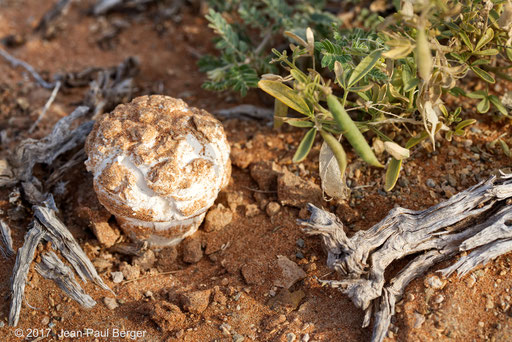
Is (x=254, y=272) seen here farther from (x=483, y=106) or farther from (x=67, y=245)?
(x=483, y=106)

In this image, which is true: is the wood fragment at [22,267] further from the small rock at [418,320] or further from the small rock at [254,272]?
the small rock at [418,320]

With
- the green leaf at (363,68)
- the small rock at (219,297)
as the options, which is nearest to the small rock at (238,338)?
the small rock at (219,297)

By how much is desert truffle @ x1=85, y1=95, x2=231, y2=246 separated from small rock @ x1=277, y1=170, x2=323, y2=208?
14.7 inches

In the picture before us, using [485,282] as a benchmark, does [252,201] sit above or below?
below

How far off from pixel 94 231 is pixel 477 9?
7.73 feet

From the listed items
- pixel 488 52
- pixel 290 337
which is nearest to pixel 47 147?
pixel 290 337

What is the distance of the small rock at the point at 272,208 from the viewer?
9.09 ft

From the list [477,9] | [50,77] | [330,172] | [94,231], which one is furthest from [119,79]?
[477,9]

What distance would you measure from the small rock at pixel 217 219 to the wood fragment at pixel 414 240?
54cm

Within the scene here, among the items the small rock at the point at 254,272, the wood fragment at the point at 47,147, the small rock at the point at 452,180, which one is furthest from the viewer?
the wood fragment at the point at 47,147

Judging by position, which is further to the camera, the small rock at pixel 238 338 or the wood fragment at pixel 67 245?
the wood fragment at pixel 67 245

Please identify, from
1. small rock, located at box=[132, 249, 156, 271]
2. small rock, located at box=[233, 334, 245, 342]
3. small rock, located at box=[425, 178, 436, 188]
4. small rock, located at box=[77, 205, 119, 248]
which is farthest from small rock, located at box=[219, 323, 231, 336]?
small rock, located at box=[425, 178, 436, 188]

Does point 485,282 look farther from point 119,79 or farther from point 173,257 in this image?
point 119,79

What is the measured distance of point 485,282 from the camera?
2264 millimetres
